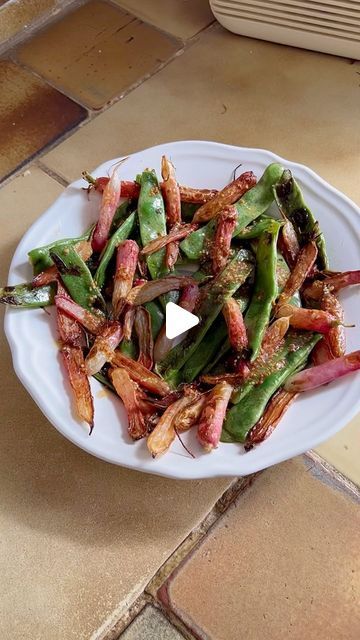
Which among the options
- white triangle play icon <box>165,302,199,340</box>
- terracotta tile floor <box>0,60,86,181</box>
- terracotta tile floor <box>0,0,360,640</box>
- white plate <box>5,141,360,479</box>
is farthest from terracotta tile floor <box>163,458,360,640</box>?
terracotta tile floor <box>0,60,86,181</box>

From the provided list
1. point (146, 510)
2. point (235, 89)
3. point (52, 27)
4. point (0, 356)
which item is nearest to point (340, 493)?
point (146, 510)

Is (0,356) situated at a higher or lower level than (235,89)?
lower

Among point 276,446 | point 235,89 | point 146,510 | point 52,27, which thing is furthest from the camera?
point 52,27

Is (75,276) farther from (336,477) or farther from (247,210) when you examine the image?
(336,477)

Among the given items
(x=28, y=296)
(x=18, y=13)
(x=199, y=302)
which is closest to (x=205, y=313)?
(x=199, y=302)

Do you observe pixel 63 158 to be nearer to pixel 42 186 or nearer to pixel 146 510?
pixel 42 186

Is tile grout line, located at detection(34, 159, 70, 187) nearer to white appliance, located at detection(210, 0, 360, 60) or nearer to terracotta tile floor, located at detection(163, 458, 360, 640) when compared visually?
white appliance, located at detection(210, 0, 360, 60)
